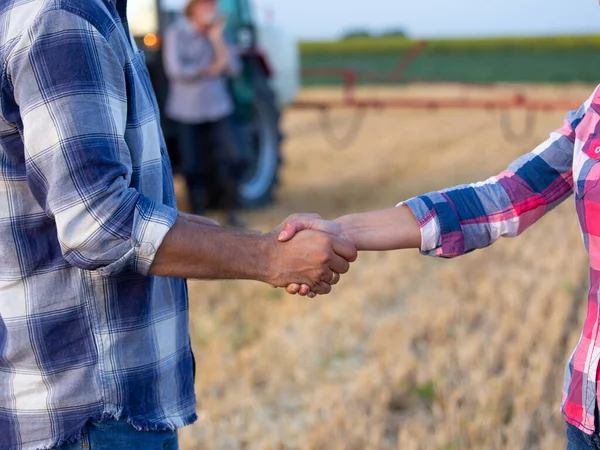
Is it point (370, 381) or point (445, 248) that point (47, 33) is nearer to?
point (445, 248)

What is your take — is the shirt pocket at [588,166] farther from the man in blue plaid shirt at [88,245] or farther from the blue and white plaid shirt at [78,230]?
Result: the blue and white plaid shirt at [78,230]

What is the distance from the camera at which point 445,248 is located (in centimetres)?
187

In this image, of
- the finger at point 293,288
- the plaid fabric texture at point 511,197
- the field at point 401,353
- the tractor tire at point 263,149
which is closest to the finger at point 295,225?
the finger at point 293,288

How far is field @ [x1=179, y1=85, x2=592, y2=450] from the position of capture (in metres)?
3.12

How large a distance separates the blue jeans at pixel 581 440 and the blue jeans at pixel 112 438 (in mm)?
809

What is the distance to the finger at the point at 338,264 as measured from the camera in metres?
1.86

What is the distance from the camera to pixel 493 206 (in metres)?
1.86

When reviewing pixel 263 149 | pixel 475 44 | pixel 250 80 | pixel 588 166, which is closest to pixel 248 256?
pixel 588 166

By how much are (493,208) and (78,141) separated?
90 cm

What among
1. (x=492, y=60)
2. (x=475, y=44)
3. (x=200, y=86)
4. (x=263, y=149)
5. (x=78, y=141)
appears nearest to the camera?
(x=78, y=141)

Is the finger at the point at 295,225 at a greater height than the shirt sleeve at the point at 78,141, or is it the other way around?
the shirt sleeve at the point at 78,141

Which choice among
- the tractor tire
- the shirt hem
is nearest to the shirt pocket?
the shirt hem

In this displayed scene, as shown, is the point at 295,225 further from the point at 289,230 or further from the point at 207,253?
the point at 207,253

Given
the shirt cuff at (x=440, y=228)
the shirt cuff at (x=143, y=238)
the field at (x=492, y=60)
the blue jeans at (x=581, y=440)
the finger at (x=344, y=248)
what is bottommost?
the field at (x=492, y=60)
